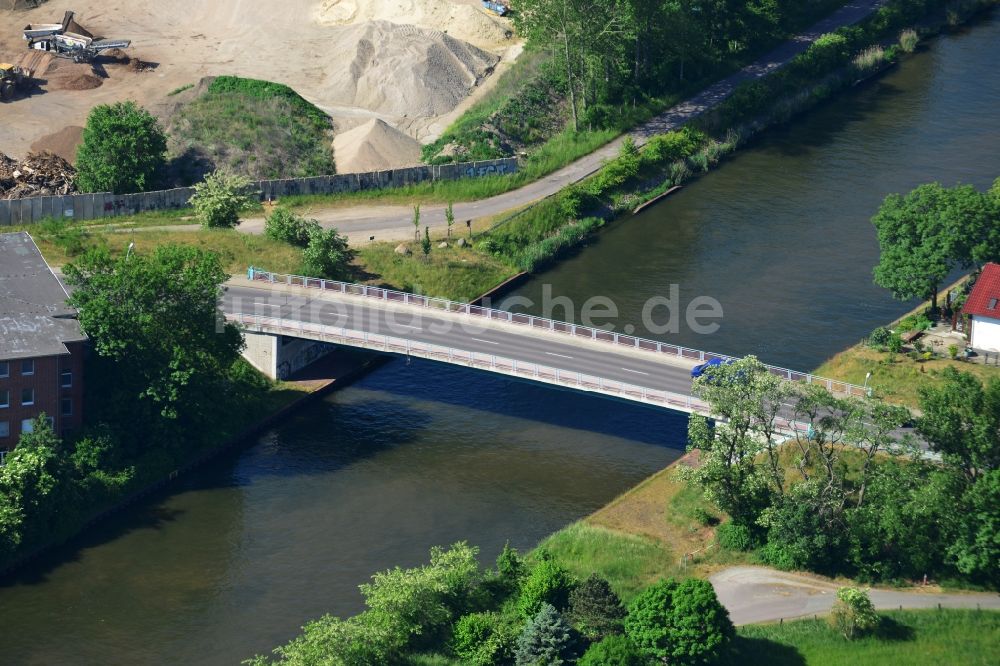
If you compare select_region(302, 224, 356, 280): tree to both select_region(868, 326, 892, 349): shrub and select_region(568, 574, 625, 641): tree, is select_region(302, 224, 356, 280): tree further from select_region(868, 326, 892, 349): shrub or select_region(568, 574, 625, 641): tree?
select_region(568, 574, 625, 641): tree

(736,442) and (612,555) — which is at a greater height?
A: (736,442)

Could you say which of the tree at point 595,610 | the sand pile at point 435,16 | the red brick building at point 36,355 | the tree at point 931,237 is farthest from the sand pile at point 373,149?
the tree at point 595,610

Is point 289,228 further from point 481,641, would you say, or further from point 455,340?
point 481,641

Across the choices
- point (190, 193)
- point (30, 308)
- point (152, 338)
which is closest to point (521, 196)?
point (190, 193)

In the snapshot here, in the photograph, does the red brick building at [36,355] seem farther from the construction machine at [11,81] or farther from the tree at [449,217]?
the construction machine at [11,81]

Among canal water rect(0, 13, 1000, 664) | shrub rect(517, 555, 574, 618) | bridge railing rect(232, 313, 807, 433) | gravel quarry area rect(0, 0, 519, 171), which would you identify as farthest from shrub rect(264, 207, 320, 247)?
shrub rect(517, 555, 574, 618)

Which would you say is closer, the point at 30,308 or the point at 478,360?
→ the point at 30,308
